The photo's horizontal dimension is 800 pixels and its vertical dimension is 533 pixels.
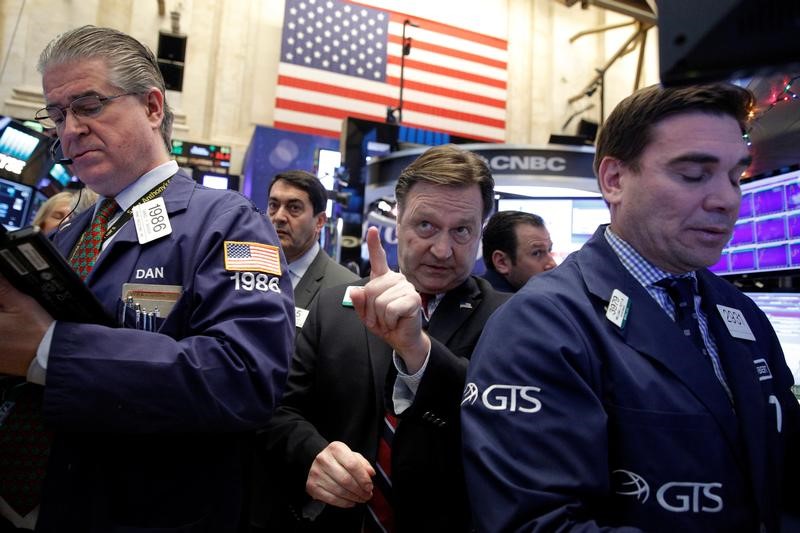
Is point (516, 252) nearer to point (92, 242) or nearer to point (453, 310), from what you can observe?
point (453, 310)

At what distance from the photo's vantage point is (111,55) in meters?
1.21

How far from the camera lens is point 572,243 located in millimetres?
3025

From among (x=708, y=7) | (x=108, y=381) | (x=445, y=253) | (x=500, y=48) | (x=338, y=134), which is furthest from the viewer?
(x=500, y=48)

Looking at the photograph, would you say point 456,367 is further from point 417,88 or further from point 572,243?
A: point 417,88

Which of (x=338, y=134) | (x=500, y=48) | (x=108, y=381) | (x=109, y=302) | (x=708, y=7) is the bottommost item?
(x=108, y=381)

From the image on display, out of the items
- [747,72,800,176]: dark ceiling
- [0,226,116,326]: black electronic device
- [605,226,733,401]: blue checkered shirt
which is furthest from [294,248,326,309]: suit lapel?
[747,72,800,176]: dark ceiling

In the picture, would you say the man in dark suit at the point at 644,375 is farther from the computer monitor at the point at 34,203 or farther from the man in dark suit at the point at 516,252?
the computer monitor at the point at 34,203

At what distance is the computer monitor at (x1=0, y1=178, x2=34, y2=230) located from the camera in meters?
3.72

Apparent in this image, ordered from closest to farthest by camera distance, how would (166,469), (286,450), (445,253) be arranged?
1. (166,469)
2. (286,450)
3. (445,253)

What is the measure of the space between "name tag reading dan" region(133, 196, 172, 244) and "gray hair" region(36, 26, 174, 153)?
0.86 feet

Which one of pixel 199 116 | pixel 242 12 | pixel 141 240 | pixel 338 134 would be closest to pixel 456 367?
pixel 141 240

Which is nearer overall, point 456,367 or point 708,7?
point 708,7

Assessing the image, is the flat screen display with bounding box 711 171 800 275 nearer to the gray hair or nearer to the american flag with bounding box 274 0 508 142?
the gray hair

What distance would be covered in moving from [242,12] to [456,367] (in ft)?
31.0
